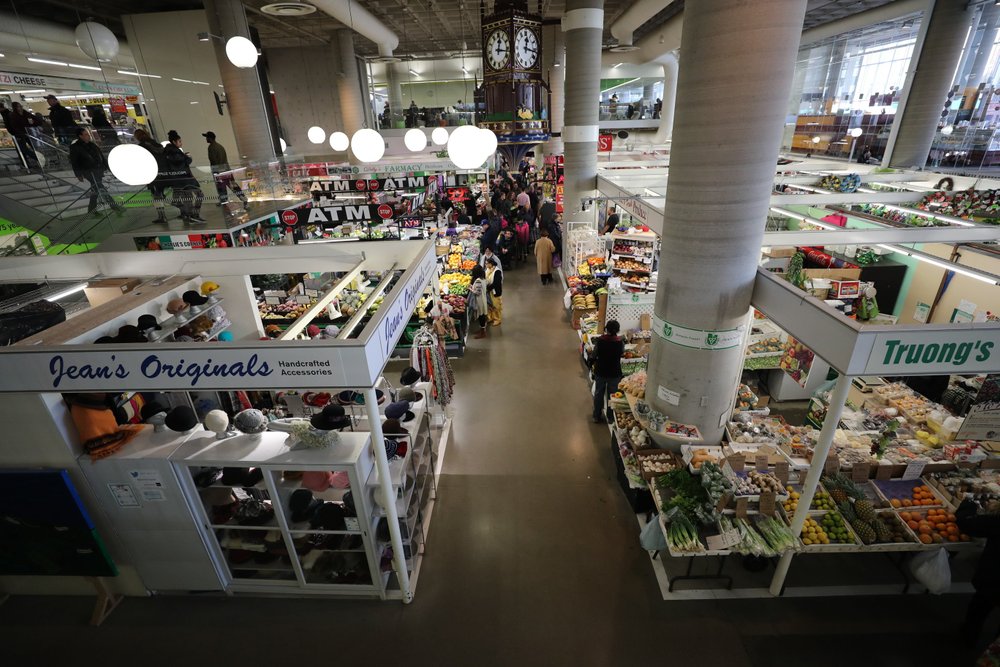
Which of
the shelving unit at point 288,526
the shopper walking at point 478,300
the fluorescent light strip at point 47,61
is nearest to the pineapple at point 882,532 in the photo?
the shelving unit at point 288,526

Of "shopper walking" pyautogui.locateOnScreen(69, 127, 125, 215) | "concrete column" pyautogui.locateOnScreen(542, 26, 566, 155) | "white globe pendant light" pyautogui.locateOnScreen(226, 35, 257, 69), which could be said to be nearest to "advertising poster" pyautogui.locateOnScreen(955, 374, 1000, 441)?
"white globe pendant light" pyautogui.locateOnScreen(226, 35, 257, 69)

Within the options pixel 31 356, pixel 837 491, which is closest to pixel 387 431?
pixel 31 356

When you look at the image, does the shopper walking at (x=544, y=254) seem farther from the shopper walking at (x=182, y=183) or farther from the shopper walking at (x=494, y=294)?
the shopper walking at (x=182, y=183)

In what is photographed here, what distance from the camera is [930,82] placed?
34.0ft

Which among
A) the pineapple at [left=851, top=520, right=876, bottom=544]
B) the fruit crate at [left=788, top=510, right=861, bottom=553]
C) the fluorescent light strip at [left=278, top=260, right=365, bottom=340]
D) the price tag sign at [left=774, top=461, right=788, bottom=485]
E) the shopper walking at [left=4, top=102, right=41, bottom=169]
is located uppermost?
the shopper walking at [left=4, top=102, right=41, bottom=169]

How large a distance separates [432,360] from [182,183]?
676 centimetres

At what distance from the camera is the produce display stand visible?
10.2ft

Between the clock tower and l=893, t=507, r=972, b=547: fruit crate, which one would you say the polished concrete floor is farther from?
the clock tower

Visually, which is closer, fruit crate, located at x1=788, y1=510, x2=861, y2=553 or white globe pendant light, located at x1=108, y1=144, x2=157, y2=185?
fruit crate, located at x1=788, y1=510, x2=861, y2=553

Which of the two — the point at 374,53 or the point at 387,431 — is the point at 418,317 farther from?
the point at 374,53

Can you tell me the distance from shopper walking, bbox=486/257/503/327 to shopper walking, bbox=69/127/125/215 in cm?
751

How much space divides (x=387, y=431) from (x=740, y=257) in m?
3.96

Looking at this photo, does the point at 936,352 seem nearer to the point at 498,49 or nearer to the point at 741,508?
the point at 741,508

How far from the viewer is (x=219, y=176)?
9828mm
